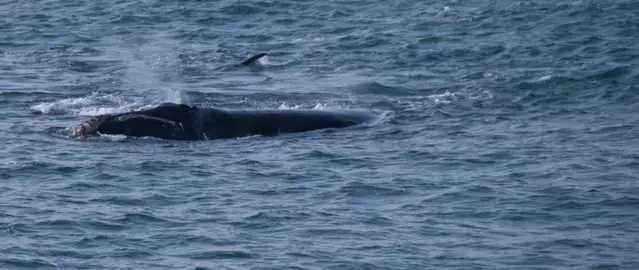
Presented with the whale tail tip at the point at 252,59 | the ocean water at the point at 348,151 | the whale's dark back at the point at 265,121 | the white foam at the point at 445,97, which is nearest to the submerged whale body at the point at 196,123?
the whale's dark back at the point at 265,121

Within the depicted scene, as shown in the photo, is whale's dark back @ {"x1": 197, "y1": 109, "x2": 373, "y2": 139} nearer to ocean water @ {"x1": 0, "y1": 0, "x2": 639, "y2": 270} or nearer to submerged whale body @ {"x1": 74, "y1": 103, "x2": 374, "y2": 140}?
submerged whale body @ {"x1": 74, "y1": 103, "x2": 374, "y2": 140}

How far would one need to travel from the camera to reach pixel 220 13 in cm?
4909

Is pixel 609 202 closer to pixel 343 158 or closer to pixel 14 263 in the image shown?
pixel 343 158

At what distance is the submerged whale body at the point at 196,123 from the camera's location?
2764 cm

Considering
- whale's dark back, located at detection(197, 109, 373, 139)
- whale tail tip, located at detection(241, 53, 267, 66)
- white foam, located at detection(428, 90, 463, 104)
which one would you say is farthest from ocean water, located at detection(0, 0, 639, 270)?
whale's dark back, located at detection(197, 109, 373, 139)

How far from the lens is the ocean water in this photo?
2038cm

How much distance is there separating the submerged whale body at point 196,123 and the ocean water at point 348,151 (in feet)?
1.11

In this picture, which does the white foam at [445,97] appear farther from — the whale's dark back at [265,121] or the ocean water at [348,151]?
the whale's dark back at [265,121]

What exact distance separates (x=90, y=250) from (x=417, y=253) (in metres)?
4.96

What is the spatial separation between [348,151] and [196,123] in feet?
11.1

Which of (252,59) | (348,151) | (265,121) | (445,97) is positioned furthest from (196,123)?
(252,59)

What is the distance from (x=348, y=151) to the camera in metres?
26.7

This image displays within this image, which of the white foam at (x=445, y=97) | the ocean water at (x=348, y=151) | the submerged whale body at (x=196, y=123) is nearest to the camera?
the ocean water at (x=348, y=151)

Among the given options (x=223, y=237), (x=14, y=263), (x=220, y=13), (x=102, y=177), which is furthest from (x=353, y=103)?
(x=220, y=13)
